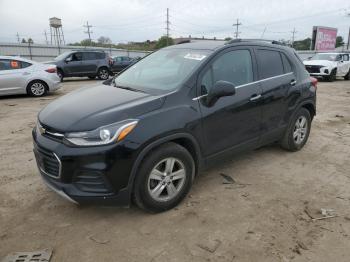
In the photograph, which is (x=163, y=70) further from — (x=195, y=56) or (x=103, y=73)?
(x=103, y=73)

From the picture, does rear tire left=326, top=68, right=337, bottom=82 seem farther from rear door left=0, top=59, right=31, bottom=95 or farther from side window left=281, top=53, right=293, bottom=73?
rear door left=0, top=59, right=31, bottom=95

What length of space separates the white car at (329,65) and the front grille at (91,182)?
17301 millimetres

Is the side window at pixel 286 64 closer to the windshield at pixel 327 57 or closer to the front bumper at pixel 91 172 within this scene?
the front bumper at pixel 91 172

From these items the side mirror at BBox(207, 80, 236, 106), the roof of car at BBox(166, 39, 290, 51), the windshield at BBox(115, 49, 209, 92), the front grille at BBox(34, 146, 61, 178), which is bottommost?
the front grille at BBox(34, 146, 61, 178)

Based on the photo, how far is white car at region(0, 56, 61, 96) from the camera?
10.5 m

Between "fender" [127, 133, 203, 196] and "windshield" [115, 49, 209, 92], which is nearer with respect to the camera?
"fender" [127, 133, 203, 196]

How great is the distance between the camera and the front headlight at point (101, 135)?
9.72 feet

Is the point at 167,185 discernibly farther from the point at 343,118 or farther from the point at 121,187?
the point at 343,118

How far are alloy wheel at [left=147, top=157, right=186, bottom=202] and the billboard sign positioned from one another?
1665 inches

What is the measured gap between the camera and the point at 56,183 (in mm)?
3143

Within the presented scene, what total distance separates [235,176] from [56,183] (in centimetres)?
233

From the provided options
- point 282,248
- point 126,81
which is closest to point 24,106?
point 126,81

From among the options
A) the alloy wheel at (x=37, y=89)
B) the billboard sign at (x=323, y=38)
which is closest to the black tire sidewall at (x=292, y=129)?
the alloy wheel at (x=37, y=89)

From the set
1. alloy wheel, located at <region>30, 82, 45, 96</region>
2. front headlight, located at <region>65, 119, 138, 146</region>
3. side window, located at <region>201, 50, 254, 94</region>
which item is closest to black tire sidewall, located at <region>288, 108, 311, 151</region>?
side window, located at <region>201, 50, 254, 94</region>
